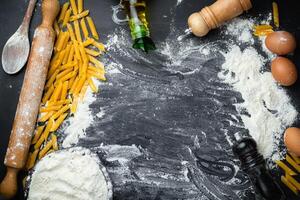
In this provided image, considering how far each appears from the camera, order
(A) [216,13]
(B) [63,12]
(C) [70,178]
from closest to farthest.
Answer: (C) [70,178], (A) [216,13], (B) [63,12]

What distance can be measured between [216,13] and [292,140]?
1.86ft

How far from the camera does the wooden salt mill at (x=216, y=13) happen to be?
1480mm

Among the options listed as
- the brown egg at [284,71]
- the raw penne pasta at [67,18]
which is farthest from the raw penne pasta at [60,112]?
the brown egg at [284,71]

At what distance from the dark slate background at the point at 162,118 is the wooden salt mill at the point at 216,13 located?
97mm

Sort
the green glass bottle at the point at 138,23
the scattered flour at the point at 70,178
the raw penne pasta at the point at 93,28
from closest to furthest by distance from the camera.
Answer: the scattered flour at the point at 70,178 < the green glass bottle at the point at 138,23 < the raw penne pasta at the point at 93,28

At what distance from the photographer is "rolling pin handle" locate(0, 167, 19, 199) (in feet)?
4.79

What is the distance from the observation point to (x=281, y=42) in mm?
1499

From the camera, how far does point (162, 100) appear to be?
5.16 feet

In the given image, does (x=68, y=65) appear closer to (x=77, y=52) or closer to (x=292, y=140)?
(x=77, y=52)

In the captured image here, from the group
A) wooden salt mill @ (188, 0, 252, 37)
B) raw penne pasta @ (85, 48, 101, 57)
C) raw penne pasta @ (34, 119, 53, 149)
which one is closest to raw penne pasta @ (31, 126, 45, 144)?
raw penne pasta @ (34, 119, 53, 149)

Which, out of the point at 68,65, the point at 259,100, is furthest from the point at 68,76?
the point at 259,100

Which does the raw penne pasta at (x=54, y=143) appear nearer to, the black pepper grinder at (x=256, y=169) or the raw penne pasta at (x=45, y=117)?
the raw penne pasta at (x=45, y=117)

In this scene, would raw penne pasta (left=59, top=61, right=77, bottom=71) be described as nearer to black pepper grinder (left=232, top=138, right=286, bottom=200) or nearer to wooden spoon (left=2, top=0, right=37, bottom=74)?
wooden spoon (left=2, top=0, right=37, bottom=74)

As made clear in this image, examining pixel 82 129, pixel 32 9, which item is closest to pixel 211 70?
pixel 82 129
